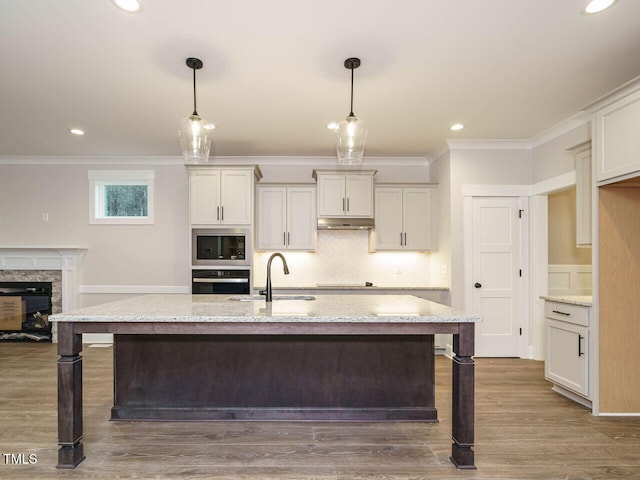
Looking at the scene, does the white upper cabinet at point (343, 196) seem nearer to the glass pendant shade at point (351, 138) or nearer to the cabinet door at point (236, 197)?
the cabinet door at point (236, 197)

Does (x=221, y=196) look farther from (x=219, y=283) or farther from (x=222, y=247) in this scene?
(x=219, y=283)

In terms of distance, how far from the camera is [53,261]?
5.38 meters

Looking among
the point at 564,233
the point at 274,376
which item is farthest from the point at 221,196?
the point at 564,233

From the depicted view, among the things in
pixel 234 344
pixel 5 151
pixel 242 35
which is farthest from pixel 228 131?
pixel 5 151

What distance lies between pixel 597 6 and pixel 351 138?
1.53m

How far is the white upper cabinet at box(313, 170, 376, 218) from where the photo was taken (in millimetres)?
5066

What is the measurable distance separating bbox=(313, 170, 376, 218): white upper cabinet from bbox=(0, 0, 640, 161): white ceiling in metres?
0.79

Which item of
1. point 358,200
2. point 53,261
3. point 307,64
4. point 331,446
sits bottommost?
point 331,446

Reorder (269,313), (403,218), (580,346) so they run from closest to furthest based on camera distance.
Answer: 1. (269,313)
2. (580,346)
3. (403,218)

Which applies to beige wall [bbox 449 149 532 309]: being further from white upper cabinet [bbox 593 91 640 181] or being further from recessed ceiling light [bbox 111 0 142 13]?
recessed ceiling light [bbox 111 0 142 13]

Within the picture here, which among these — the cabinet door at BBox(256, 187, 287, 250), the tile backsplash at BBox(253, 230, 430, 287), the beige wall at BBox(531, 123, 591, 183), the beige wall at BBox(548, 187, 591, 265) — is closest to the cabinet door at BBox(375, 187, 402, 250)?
the tile backsplash at BBox(253, 230, 430, 287)

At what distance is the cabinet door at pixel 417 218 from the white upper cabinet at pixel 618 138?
2.32 metres

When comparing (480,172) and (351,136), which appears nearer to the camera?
(351,136)

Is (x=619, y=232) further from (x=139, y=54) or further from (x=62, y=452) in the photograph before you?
(x=62, y=452)
